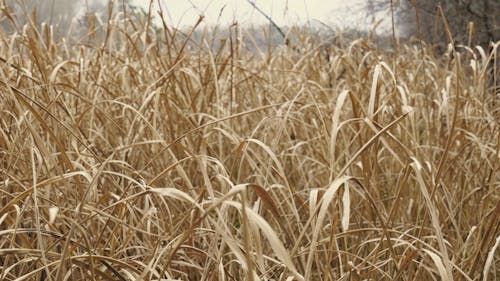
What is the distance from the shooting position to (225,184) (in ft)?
3.31

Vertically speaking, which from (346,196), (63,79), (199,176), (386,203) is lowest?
(386,203)

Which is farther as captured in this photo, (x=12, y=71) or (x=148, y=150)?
(x=12, y=71)

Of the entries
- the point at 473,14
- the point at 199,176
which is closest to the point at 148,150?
the point at 199,176

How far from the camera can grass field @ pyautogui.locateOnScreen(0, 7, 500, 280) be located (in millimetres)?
784

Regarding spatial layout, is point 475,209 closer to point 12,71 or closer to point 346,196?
point 346,196

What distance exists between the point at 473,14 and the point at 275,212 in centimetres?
499

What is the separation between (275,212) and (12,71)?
45.2 inches

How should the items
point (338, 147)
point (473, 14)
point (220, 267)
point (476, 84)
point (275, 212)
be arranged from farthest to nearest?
point (473, 14)
point (476, 84)
point (338, 147)
point (220, 267)
point (275, 212)

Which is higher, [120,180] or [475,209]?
[120,180]

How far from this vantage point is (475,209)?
4.13 feet

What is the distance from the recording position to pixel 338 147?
149cm

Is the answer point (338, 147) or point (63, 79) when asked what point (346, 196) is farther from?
point (63, 79)

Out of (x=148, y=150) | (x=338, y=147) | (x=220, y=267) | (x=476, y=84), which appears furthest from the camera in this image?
(x=476, y=84)

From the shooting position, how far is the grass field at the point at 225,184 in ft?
2.57
